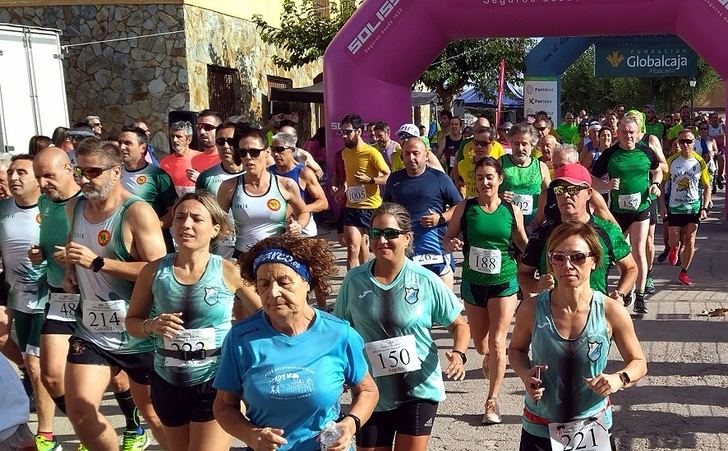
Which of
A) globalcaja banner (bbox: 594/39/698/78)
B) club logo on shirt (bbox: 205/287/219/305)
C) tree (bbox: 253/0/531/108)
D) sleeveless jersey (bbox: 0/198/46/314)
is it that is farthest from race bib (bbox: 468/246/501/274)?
globalcaja banner (bbox: 594/39/698/78)

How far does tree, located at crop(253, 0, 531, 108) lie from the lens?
60.2 feet

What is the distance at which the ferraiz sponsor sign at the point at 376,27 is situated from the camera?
1262cm

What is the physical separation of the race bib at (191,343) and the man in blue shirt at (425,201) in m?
2.90

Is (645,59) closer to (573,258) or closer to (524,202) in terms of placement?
(524,202)

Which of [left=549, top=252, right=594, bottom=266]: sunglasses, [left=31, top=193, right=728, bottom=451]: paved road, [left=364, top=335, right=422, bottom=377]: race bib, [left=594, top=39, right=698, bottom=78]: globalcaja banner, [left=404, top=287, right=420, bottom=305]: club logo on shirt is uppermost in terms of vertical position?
[left=594, top=39, right=698, bottom=78]: globalcaja banner

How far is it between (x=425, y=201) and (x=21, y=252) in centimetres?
272

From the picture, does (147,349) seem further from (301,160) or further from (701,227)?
(701,227)

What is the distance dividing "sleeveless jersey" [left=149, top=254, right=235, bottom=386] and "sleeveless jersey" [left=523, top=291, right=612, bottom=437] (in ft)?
4.31

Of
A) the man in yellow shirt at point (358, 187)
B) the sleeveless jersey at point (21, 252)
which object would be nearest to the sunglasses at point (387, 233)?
the sleeveless jersey at point (21, 252)

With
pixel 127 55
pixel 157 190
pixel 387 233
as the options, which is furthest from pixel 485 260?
pixel 127 55

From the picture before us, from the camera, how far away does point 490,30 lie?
12.8m

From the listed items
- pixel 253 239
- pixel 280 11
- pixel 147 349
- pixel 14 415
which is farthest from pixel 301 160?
pixel 280 11

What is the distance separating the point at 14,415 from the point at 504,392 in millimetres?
4041

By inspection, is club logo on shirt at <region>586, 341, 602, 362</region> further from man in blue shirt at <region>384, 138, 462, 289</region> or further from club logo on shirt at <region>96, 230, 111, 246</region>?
man in blue shirt at <region>384, 138, 462, 289</region>
